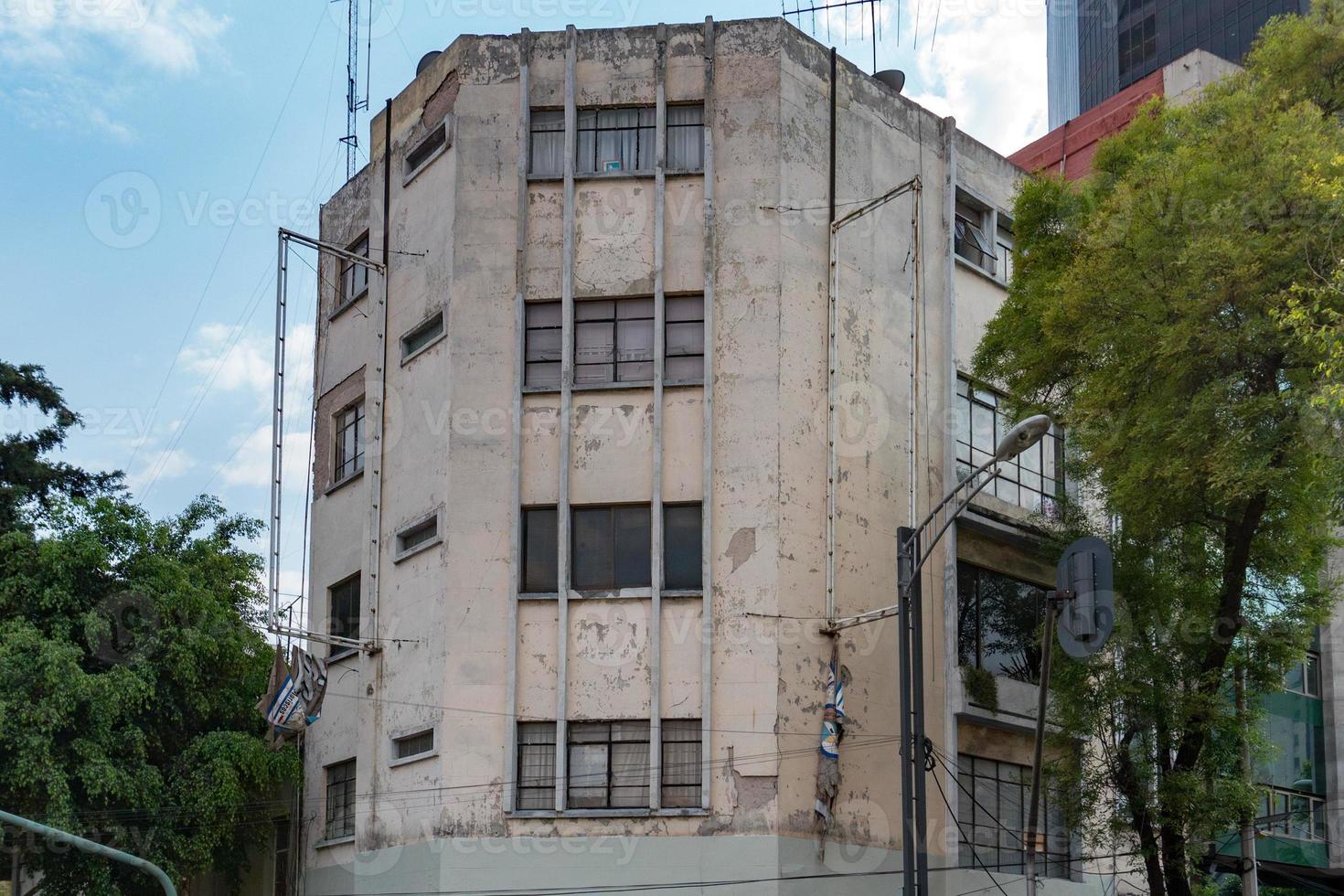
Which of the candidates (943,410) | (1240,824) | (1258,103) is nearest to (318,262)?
(943,410)

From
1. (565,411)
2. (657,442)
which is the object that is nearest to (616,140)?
(565,411)

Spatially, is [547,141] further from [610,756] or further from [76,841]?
[76,841]

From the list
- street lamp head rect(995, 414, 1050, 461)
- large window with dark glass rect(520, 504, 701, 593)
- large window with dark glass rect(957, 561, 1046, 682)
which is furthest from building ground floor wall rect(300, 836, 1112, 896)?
street lamp head rect(995, 414, 1050, 461)

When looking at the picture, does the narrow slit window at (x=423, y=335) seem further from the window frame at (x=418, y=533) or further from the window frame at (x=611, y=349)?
the window frame at (x=418, y=533)

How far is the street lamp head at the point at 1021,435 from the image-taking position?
714 inches

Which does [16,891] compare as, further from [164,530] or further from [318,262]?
[318,262]

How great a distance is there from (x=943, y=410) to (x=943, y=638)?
13.7 feet

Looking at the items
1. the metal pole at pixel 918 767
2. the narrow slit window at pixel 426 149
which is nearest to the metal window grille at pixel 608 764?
the metal pole at pixel 918 767

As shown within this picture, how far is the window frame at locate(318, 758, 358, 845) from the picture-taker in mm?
26923

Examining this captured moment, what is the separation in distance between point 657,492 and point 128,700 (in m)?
9.25

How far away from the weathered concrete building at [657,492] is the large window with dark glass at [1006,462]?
0.14 m

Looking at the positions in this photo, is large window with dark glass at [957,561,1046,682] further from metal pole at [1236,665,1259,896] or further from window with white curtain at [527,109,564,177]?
window with white curtain at [527,109,564,177]

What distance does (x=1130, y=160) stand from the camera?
25.2m

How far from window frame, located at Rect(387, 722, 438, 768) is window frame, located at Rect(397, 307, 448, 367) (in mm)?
6550
